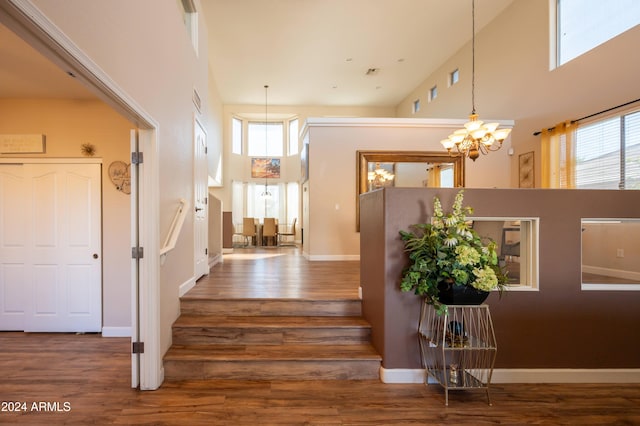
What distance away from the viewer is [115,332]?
375cm

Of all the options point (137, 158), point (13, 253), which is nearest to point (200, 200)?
point (137, 158)

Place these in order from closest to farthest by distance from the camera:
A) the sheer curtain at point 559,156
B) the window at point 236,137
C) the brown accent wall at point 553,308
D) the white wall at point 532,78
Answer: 1. the brown accent wall at point 553,308
2. the white wall at point 532,78
3. the sheer curtain at point 559,156
4. the window at point 236,137

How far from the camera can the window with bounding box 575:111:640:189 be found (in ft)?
13.8

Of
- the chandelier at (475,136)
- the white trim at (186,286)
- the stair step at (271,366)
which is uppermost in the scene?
the chandelier at (475,136)

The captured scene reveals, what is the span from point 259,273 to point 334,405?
281 cm

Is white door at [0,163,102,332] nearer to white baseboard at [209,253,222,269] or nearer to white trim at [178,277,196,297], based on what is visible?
white trim at [178,277,196,297]

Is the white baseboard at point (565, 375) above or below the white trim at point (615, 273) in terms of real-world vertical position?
below

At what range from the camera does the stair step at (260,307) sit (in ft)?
10.7

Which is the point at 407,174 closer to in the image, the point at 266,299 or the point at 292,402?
the point at 266,299

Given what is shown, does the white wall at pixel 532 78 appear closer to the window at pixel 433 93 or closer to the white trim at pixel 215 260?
the window at pixel 433 93

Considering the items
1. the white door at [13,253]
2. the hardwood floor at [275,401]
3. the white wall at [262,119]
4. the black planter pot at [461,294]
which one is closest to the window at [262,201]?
the white wall at [262,119]

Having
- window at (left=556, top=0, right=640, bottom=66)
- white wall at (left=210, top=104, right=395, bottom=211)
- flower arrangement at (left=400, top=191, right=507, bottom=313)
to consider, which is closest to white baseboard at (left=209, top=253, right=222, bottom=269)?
flower arrangement at (left=400, top=191, right=507, bottom=313)

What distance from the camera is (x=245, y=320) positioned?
3.18 m

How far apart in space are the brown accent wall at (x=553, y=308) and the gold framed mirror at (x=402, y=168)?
398 centimetres
